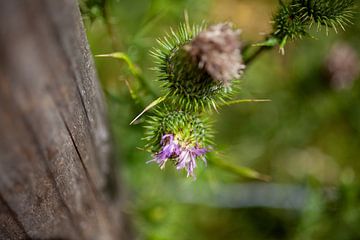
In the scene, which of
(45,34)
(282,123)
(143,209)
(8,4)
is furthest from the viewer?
(282,123)

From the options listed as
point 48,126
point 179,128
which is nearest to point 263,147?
point 179,128

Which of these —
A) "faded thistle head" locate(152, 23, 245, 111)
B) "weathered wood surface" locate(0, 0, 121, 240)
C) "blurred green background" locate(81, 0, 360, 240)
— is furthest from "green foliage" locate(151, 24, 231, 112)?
"blurred green background" locate(81, 0, 360, 240)

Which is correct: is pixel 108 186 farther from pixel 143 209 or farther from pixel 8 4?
pixel 8 4

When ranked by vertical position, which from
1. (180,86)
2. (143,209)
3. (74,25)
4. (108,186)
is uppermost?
(74,25)

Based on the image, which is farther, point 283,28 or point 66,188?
point 283,28

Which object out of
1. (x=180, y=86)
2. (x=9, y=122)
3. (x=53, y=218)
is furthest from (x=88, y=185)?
(x=9, y=122)

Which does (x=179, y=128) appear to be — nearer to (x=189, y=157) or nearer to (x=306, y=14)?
(x=189, y=157)

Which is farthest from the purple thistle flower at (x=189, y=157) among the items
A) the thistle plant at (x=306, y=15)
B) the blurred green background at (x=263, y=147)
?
the blurred green background at (x=263, y=147)

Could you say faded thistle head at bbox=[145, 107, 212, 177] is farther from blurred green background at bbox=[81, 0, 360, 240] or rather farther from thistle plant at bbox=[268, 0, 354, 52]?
Result: blurred green background at bbox=[81, 0, 360, 240]
